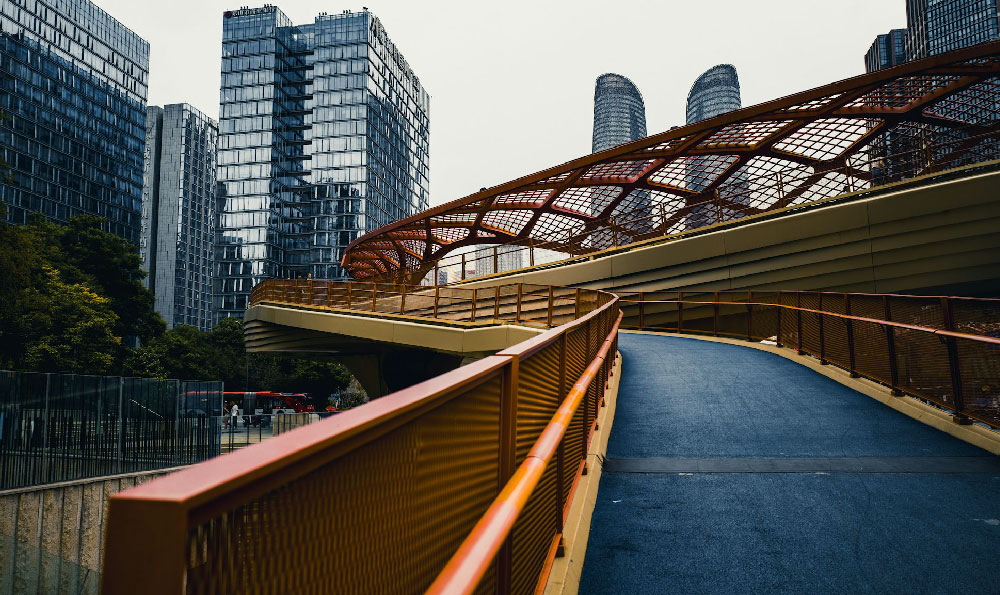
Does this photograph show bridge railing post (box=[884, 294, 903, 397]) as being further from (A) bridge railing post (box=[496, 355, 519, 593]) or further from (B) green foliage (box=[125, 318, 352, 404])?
(B) green foliage (box=[125, 318, 352, 404])

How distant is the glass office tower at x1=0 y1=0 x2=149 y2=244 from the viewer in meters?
86.7

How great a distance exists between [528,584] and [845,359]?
8.89 m

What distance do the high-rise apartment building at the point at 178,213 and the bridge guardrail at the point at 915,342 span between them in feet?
467

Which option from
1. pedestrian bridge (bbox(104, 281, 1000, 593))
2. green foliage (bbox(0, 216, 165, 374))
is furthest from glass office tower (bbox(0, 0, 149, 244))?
pedestrian bridge (bbox(104, 281, 1000, 593))

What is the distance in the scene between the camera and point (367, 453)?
4.17 feet

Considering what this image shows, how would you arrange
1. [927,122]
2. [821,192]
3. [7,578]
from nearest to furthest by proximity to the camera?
[7,578], [821,192], [927,122]

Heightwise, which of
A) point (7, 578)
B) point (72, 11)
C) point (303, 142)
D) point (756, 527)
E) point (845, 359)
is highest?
point (72, 11)

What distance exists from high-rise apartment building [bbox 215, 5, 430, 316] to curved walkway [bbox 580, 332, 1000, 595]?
93.2 meters

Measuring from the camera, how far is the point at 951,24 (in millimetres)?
117750

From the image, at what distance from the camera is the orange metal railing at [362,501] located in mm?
658

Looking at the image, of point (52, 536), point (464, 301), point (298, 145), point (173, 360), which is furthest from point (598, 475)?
point (298, 145)

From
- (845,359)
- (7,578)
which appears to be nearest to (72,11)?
(7,578)

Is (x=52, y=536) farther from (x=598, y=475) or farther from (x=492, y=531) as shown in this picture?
(x=492, y=531)

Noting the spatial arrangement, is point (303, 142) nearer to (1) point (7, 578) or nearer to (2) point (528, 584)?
(1) point (7, 578)
